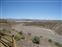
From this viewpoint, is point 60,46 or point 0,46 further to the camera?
point 60,46

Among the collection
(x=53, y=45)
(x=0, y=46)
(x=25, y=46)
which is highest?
(x=0, y=46)

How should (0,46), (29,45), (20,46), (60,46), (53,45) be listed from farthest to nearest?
1. (53,45)
2. (60,46)
3. (29,45)
4. (20,46)
5. (0,46)

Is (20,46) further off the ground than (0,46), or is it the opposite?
(0,46)

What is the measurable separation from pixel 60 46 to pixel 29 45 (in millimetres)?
4549

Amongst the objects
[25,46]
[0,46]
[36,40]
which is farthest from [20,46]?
[0,46]

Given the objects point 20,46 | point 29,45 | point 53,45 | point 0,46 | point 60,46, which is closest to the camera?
point 0,46

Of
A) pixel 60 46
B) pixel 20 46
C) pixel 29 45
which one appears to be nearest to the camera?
pixel 20 46

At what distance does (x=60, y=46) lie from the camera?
62.8ft

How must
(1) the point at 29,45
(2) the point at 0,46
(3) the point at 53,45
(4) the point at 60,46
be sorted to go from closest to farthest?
(2) the point at 0,46
(1) the point at 29,45
(4) the point at 60,46
(3) the point at 53,45

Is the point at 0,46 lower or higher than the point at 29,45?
higher

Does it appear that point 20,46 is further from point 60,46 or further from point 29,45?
point 60,46

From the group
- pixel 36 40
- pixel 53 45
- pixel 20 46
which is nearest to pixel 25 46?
pixel 20 46

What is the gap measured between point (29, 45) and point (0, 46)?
7.88 meters

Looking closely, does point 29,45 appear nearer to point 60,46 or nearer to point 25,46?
point 25,46
